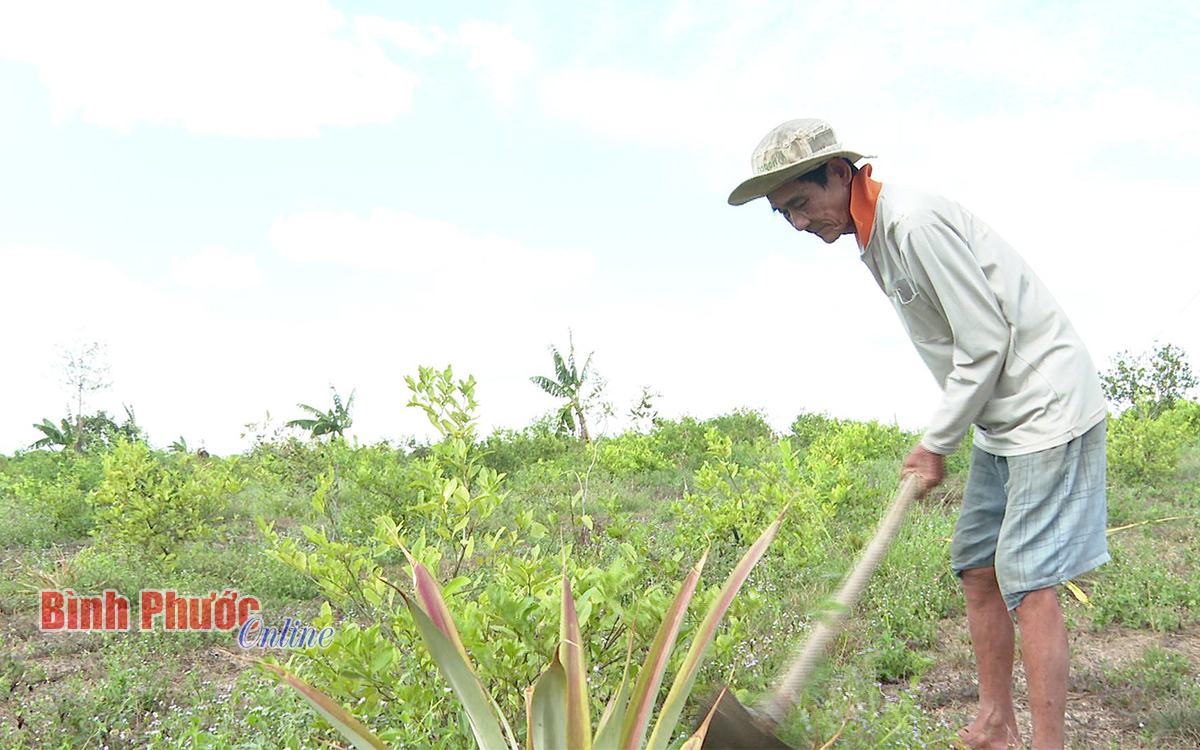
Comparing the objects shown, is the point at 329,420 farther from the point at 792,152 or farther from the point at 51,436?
the point at 792,152

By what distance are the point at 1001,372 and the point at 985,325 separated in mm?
235

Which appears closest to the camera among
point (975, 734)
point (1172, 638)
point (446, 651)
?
point (446, 651)

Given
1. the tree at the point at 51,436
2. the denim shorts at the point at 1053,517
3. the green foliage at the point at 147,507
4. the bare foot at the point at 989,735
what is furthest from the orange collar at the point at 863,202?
the tree at the point at 51,436

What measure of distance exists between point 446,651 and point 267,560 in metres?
4.90

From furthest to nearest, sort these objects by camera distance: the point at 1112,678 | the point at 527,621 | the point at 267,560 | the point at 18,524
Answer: the point at 18,524, the point at 267,560, the point at 1112,678, the point at 527,621

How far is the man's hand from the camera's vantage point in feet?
9.91

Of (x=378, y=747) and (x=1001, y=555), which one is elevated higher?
(x=1001, y=555)

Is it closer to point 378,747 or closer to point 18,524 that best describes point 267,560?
point 18,524

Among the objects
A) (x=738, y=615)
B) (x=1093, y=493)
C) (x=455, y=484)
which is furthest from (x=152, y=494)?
(x=1093, y=493)

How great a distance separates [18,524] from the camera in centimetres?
825

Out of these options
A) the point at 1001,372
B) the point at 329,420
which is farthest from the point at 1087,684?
the point at 329,420

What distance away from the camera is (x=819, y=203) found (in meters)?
3.12

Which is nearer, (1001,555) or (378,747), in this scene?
(378,747)

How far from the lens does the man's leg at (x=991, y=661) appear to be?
10.5 ft
